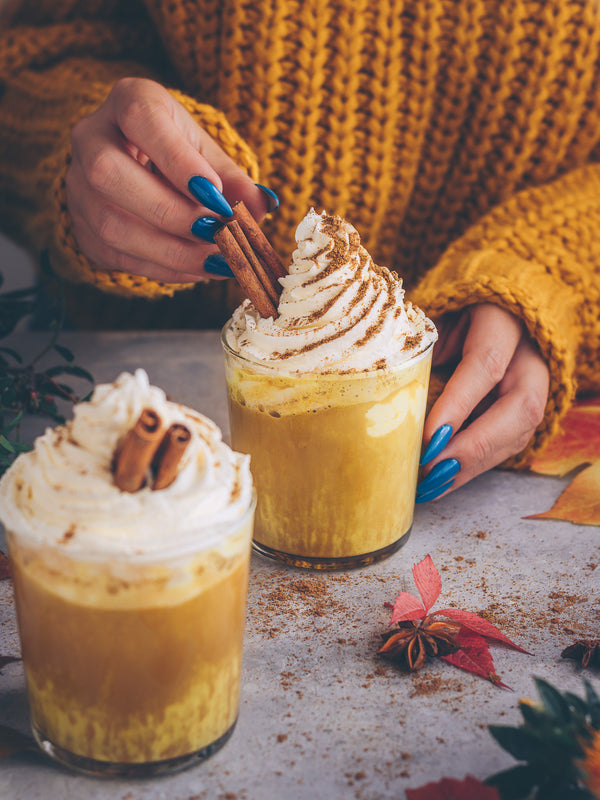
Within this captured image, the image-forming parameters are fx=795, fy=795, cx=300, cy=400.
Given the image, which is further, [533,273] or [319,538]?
[533,273]

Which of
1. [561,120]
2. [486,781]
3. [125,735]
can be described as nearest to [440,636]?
[486,781]

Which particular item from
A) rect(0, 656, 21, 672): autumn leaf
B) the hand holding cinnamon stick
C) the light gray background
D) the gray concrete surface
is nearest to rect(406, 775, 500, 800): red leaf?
the gray concrete surface

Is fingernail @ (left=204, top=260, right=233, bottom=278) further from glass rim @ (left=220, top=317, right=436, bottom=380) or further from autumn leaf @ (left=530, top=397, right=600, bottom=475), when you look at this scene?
autumn leaf @ (left=530, top=397, right=600, bottom=475)

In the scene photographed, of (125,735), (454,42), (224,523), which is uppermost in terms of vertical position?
(454,42)

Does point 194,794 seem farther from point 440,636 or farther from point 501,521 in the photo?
point 501,521

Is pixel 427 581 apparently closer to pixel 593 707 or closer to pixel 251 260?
pixel 593 707

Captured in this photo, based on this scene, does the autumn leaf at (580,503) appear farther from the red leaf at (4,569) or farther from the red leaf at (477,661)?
the red leaf at (4,569)

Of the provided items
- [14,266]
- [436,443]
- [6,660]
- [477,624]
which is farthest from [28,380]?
[14,266]
